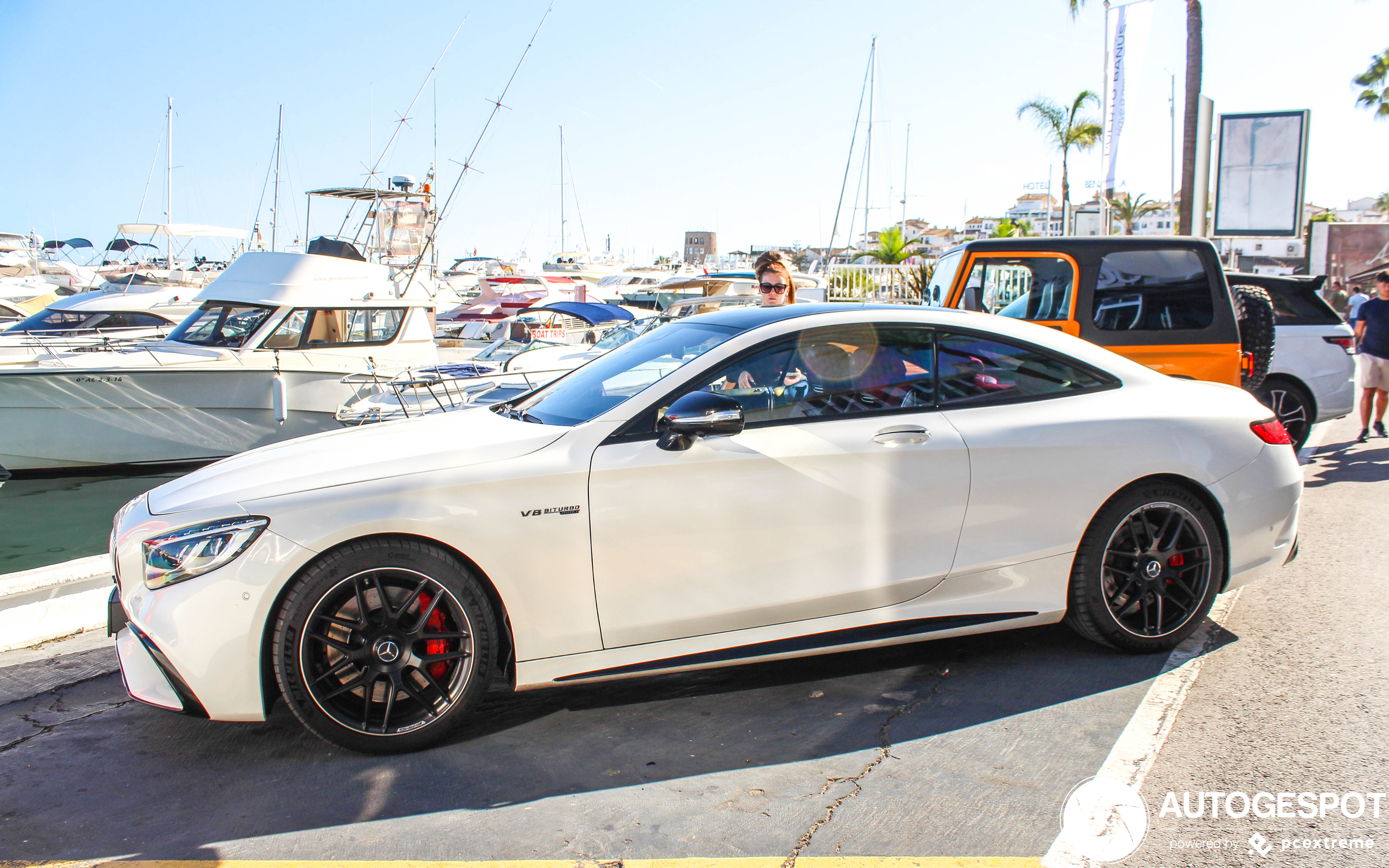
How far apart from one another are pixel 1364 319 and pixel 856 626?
31.5ft

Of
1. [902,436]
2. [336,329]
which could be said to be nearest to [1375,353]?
[902,436]

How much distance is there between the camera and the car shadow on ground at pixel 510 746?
9.45 ft

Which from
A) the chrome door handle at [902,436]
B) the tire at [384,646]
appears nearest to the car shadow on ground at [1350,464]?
the chrome door handle at [902,436]

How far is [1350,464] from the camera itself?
8.69 meters

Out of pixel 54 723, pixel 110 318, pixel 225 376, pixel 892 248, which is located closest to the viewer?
pixel 54 723

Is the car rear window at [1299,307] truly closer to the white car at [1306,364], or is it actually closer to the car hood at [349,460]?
the white car at [1306,364]

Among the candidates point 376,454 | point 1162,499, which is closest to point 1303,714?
point 1162,499

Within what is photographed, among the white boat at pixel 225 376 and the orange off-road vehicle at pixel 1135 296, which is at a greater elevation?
the orange off-road vehicle at pixel 1135 296

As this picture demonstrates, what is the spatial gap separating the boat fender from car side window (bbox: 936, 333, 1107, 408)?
10.4 metres

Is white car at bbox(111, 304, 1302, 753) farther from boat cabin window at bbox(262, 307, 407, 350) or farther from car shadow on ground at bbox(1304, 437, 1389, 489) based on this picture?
boat cabin window at bbox(262, 307, 407, 350)

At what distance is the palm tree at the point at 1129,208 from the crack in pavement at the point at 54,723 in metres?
62.3

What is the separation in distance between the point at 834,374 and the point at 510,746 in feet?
6.14

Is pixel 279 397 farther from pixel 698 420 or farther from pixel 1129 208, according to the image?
pixel 1129 208

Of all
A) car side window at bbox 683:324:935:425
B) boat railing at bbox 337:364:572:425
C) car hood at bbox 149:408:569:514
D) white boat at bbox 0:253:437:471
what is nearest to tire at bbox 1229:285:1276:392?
car side window at bbox 683:324:935:425
